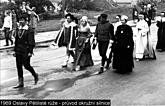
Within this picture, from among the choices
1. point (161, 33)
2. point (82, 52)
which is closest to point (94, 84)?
point (82, 52)

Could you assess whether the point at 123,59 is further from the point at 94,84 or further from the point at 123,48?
the point at 94,84

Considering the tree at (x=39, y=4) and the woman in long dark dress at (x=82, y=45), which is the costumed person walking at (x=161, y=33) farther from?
the tree at (x=39, y=4)

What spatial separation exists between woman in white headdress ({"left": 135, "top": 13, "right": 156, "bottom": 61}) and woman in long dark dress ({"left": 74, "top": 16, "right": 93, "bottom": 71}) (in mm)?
2055

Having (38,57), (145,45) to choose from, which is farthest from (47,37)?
(145,45)

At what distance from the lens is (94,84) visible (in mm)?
9555

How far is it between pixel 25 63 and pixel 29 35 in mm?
689

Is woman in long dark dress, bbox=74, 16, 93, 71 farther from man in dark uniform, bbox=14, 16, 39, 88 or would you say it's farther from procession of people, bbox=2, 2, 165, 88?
man in dark uniform, bbox=14, 16, 39, 88

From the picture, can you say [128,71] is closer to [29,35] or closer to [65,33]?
[65,33]

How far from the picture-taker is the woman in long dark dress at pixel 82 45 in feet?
37.5

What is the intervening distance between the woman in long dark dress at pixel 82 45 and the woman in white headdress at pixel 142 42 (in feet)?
6.74

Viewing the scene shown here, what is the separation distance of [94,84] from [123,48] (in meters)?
1.69

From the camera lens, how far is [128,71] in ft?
35.8

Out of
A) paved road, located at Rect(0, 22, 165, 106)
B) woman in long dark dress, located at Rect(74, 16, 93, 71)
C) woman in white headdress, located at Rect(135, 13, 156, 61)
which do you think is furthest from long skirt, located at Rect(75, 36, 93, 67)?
woman in white headdress, located at Rect(135, 13, 156, 61)

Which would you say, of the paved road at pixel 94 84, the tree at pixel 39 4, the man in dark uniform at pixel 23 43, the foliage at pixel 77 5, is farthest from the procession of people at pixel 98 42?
the foliage at pixel 77 5
